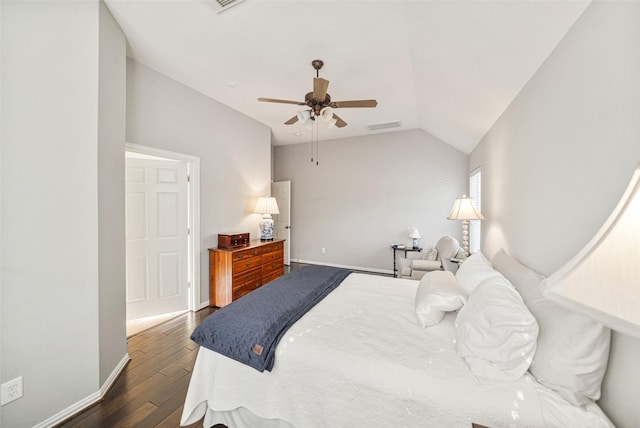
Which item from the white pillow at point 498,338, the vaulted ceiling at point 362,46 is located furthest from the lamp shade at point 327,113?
the white pillow at point 498,338

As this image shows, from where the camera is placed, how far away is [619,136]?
0.99m

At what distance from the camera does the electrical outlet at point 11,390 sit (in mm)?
1381

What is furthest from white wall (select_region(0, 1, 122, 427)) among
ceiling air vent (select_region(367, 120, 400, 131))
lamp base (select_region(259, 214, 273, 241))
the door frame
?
ceiling air vent (select_region(367, 120, 400, 131))

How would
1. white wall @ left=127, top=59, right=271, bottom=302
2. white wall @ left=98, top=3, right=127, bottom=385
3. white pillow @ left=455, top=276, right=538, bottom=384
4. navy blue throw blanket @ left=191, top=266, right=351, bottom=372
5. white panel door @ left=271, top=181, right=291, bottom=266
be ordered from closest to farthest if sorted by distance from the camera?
1. white pillow @ left=455, top=276, right=538, bottom=384
2. navy blue throw blanket @ left=191, top=266, right=351, bottom=372
3. white wall @ left=98, top=3, right=127, bottom=385
4. white wall @ left=127, top=59, right=271, bottom=302
5. white panel door @ left=271, top=181, right=291, bottom=266

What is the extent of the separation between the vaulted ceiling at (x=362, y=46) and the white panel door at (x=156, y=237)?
47.9 inches

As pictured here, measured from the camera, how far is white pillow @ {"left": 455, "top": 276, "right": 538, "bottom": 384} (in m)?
1.08

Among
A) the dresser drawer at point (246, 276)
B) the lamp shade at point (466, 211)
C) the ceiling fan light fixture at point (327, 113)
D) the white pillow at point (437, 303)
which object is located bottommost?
the dresser drawer at point (246, 276)

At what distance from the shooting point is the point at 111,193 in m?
1.90

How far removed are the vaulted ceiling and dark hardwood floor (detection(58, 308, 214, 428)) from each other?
2958mm

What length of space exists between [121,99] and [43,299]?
160 cm

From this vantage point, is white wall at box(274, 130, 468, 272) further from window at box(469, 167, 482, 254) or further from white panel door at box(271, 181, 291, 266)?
window at box(469, 167, 482, 254)

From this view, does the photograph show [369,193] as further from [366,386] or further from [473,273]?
[366,386]

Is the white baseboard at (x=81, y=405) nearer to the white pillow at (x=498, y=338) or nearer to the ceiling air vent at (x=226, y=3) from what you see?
the white pillow at (x=498, y=338)

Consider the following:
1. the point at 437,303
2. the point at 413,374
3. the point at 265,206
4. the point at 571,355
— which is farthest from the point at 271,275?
the point at 571,355
